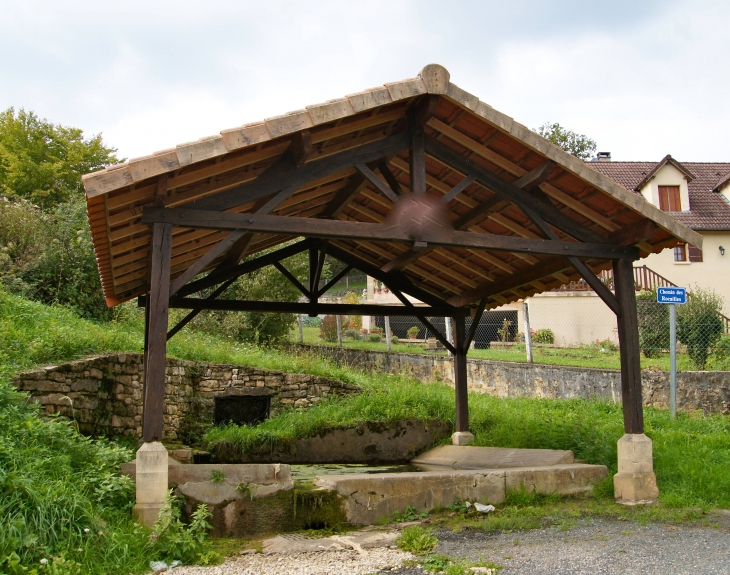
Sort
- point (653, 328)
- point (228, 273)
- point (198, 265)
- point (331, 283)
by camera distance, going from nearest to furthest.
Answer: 1. point (198, 265)
2. point (228, 273)
3. point (331, 283)
4. point (653, 328)

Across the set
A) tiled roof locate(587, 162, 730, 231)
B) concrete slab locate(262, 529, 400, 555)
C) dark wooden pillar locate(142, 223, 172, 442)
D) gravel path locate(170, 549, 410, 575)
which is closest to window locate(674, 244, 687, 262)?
tiled roof locate(587, 162, 730, 231)

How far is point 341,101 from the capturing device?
18.6 feet

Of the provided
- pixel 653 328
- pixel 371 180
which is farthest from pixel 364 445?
pixel 653 328

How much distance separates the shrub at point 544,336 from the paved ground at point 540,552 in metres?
13.2

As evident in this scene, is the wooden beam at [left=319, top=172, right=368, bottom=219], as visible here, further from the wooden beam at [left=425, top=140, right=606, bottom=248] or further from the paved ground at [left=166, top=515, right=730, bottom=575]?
the paved ground at [left=166, top=515, right=730, bottom=575]

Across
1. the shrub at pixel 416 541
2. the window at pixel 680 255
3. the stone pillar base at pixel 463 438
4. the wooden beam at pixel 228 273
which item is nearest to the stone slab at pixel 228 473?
the shrub at pixel 416 541

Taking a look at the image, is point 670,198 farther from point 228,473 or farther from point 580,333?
point 228,473

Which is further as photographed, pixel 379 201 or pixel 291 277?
pixel 291 277

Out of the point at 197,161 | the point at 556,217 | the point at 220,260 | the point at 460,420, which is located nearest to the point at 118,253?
the point at 197,161

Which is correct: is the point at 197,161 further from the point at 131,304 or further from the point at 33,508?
Answer: the point at 131,304

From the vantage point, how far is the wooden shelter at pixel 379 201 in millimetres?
5461

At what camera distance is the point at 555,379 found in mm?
12219

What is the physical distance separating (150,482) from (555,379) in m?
8.90

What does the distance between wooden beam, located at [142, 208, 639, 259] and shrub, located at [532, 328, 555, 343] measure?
12.0 metres
